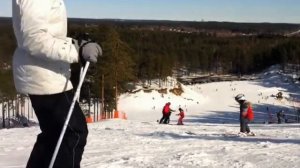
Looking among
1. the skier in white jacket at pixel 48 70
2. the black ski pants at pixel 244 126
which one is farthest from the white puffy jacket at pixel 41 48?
the black ski pants at pixel 244 126

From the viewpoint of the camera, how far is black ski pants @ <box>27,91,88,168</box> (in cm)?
344

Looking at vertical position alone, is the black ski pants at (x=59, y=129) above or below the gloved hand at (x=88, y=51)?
below

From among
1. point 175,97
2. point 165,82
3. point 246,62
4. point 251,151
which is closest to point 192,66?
point 246,62

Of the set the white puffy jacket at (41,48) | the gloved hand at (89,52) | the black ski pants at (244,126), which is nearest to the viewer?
the white puffy jacket at (41,48)

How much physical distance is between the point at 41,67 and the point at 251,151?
17.9ft

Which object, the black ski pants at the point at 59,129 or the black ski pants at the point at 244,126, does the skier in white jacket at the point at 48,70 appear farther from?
the black ski pants at the point at 244,126

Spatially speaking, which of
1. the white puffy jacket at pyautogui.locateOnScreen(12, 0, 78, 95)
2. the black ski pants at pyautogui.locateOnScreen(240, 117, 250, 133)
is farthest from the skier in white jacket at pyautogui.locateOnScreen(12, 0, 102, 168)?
the black ski pants at pyautogui.locateOnScreen(240, 117, 250, 133)

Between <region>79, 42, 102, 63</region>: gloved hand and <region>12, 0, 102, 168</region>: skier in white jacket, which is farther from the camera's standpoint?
<region>79, 42, 102, 63</region>: gloved hand

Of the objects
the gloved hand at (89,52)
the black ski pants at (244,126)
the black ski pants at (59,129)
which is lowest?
the black ski pants at (244,126)

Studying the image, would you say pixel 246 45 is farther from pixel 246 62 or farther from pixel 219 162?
pixel 219 162

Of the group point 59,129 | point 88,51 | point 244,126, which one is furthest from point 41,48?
point 244,126

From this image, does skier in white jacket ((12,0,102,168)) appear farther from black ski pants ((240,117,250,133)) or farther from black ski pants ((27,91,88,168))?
black ski pants ((240,117,250,133))

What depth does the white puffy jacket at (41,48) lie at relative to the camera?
323 cm

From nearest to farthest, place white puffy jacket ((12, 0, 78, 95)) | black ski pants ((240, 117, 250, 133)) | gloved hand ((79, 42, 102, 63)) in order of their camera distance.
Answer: white puffy jacket ((12, 0, 78, 95)) → gloved hand ((79, 42, 102, 63)) → black ski pants ((240, 117, 250, 133))
